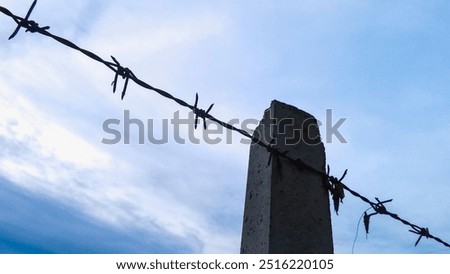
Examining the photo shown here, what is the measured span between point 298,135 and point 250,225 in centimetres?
66

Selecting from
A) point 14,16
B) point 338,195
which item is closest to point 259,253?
point 338,195

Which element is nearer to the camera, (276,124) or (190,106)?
(190,106)

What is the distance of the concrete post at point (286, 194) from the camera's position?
211cm

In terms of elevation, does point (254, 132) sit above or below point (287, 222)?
above

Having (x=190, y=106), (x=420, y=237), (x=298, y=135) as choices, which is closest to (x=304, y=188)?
(x=298, y=135)

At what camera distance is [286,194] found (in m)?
2.22

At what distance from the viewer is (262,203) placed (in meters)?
2.21

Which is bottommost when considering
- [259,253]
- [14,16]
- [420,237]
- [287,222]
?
[259,253]

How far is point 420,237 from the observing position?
2.74m

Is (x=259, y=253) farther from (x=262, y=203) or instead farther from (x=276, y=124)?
(x=276, y=124)

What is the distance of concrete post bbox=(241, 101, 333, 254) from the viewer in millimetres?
2113
